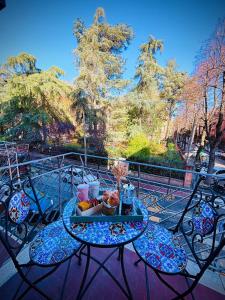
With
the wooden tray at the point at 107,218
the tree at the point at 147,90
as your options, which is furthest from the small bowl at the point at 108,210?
the tree at the point at 147,90

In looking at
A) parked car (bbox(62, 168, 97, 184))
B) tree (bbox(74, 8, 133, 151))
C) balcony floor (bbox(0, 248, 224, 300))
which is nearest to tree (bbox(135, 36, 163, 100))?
tree (bbox(74, 8, 133, 151))

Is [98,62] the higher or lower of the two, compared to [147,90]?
higher

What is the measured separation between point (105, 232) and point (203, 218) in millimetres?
806

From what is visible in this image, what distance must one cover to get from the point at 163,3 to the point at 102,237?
18.3 ft

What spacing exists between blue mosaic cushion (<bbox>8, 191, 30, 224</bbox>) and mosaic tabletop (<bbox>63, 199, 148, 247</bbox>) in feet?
1.50

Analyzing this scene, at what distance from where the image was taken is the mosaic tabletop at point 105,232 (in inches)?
34.7

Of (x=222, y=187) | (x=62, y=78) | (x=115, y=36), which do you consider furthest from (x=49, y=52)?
(x=222, y=187)

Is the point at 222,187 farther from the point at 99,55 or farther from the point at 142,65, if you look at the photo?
the point at 99,55

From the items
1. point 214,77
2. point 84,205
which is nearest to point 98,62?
point 214,77

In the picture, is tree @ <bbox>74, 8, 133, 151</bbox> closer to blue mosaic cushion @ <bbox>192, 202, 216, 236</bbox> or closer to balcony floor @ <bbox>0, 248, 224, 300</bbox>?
balcony floor @ <bbox>0, 248, 224, 300</bbox>

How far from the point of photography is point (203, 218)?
1.18 metres

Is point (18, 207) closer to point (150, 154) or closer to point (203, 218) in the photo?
point (203, 218)

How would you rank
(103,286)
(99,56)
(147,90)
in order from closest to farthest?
1. (103,286)
2. (99,56)
3. (147,90)

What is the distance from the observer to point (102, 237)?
2.98ft
